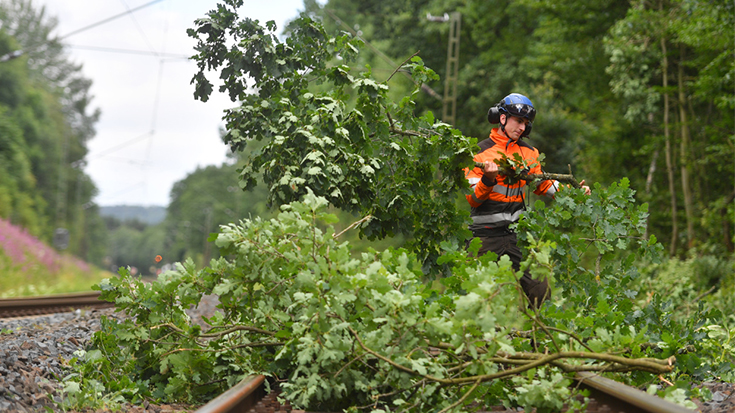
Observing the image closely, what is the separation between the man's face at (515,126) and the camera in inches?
211

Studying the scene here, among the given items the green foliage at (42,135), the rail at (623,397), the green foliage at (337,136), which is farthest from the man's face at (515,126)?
the green foliage at (42,135)

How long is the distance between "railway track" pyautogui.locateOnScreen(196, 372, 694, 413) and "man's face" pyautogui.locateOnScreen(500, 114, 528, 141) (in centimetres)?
230

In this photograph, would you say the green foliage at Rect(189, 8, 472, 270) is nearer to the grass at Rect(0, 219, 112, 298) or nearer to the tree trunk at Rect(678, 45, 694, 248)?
the grass at Rect(0, 219, 112, 298)

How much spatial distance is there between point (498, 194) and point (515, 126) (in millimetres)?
602

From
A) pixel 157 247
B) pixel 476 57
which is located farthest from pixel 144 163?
pixel 157 247

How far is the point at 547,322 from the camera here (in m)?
4.01

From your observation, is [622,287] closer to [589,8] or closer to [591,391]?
[591,391]

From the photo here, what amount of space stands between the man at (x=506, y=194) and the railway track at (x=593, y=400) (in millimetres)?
1640

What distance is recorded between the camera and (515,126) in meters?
5.39

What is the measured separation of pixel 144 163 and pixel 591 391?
47137mm

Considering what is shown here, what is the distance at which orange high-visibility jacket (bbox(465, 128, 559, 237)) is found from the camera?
525 centimetres

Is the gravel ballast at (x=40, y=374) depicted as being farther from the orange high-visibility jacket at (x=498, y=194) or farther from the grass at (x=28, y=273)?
the grass at (x=28, y=273)

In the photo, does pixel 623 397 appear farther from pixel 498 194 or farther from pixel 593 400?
pixel 498 194

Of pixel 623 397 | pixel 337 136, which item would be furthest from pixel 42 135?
pixel 623 397
